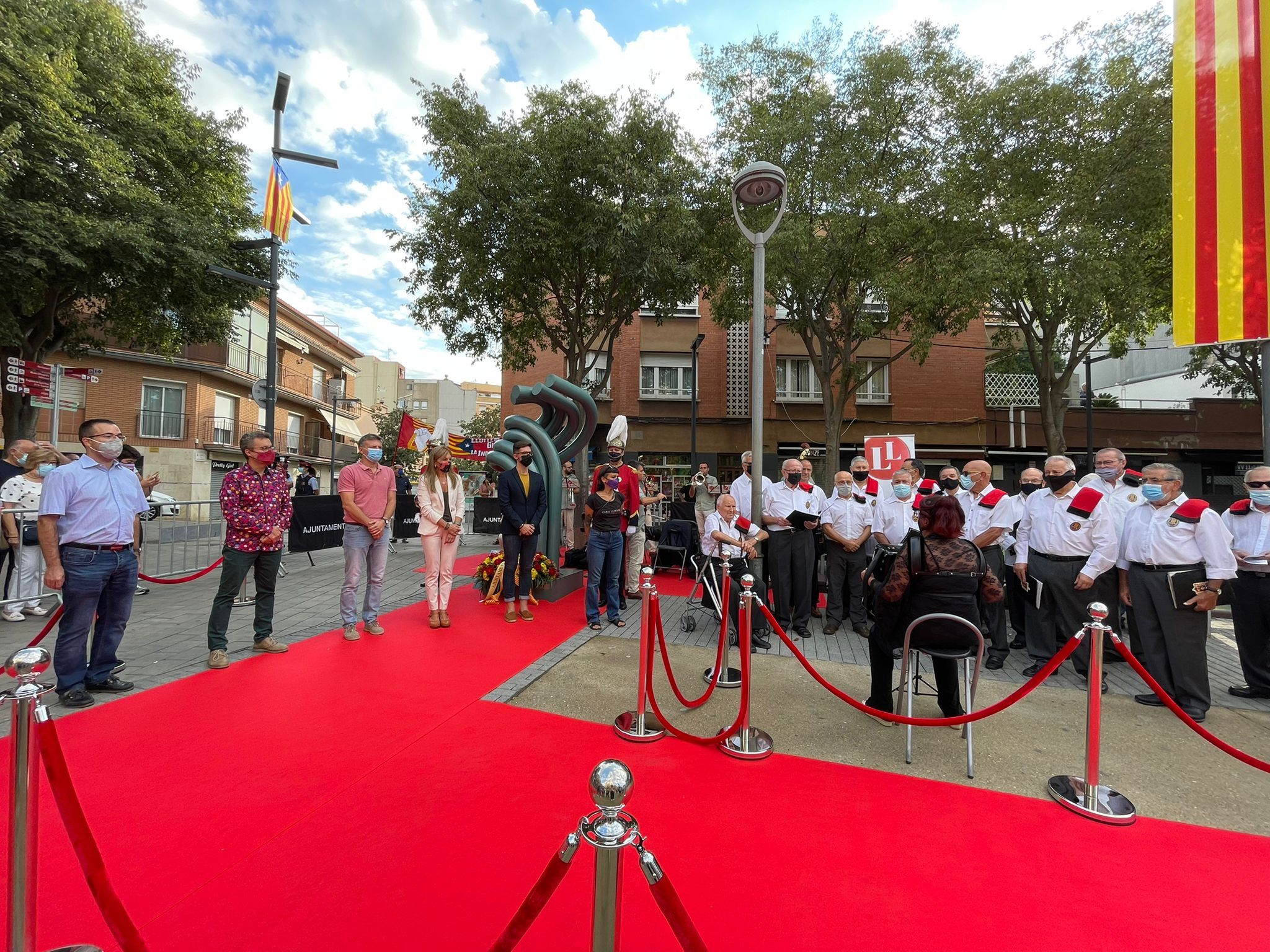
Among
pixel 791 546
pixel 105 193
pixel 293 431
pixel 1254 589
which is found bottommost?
pixel 1254 589

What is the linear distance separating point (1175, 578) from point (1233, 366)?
722 inches

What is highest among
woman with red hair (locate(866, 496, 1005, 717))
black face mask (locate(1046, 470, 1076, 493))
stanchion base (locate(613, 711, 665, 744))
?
black face mask (locate(1046, 470, 1076, 493))

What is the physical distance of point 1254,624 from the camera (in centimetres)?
474

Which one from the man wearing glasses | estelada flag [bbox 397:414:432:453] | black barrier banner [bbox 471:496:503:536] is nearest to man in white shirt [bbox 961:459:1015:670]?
the man wearing glasses

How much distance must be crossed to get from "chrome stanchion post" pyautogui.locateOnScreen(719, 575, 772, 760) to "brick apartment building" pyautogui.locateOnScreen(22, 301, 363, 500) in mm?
19375

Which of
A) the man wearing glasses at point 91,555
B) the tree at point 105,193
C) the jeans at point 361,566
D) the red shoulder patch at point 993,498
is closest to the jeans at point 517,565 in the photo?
the jeans at point 361,566

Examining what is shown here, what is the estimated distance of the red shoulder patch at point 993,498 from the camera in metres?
5.96

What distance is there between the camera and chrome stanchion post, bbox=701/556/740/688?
4043mm

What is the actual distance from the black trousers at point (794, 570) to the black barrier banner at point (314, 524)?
286 inches

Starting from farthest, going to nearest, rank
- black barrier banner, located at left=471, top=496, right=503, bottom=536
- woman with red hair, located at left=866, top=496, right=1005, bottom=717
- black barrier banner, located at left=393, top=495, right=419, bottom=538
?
1. black barrier banner, located at left=471, top=496, right=503, bottom=536
2. black barrier banner, located at left=393, top=495, right=419, bottom=538
3. woman with red hair, located at left=866, top=496, right=1005, bottom=717

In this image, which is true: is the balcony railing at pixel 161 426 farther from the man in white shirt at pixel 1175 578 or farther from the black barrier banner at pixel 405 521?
the man in white shirt at pixel 1175 578

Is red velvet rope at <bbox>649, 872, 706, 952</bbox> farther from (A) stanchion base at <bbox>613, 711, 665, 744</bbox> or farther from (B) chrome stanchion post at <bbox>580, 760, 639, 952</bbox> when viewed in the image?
(A) stanchion base at <bbox>613, 711, 665, 744</bbox>

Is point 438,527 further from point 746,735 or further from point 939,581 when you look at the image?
point 939,581

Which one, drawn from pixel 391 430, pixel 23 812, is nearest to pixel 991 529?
pixel 23 812
